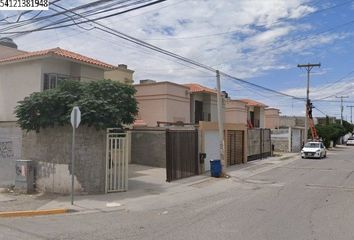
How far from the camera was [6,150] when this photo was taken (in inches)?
723

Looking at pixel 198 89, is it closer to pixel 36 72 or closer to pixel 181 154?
pixel 181 154

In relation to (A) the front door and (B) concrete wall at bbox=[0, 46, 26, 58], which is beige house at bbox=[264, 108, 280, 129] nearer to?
(A) the front door

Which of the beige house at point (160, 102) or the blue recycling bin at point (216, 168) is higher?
the beige house at point (160, 102)

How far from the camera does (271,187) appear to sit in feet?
60.3

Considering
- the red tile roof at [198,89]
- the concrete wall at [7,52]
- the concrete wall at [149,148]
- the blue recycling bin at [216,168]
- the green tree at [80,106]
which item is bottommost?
the blue recycling bin at [216,168]

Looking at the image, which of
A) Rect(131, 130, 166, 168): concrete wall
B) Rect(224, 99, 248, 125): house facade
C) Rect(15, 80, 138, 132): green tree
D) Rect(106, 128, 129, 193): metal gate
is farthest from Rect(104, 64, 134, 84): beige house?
Rect(224, 99, 248, 125): house facade

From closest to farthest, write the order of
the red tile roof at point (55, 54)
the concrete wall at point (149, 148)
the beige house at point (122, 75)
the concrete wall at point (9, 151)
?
the concrete wall at point (9, 151)
the red tile roof at point (55, 54)
the concrete wall at point (149, 148)
the beige house at point (122, 75)

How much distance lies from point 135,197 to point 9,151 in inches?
255

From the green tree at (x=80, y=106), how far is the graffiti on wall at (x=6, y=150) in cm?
262

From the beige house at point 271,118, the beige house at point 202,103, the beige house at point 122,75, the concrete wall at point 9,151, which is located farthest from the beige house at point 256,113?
the concrete wall at point 9,151

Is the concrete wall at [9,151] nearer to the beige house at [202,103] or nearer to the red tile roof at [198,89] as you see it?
the beige house at [202,103]

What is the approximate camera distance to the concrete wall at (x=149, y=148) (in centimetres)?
2522

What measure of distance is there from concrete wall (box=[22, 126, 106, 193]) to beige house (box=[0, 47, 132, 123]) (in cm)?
698

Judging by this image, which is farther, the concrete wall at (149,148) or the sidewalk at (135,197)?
the concrete wall at (149,148)
